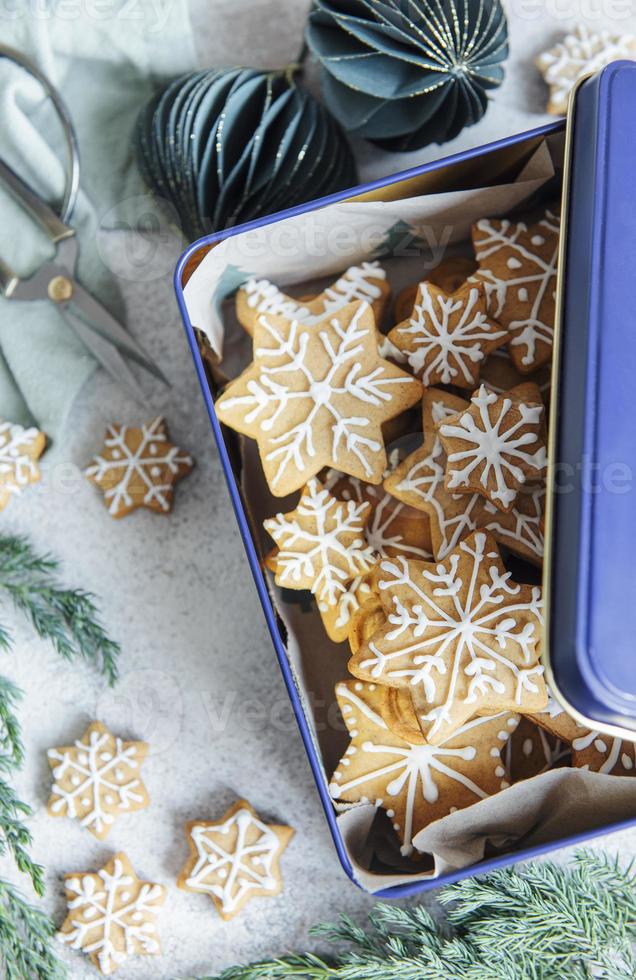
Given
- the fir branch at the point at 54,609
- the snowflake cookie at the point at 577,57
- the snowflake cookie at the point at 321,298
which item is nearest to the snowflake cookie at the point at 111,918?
the fir branch at the point at 54,609

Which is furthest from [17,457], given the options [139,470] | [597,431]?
[597,431]

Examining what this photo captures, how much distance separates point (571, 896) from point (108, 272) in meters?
0.83

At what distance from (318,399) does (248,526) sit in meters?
0.13

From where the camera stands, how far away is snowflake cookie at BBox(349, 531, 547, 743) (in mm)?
681

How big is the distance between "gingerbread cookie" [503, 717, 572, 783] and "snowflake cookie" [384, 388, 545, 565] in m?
0.19

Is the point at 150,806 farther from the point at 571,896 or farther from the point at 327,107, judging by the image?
the point at 327,107

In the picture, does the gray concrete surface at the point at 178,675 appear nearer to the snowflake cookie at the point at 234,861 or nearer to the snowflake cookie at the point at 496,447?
the snowflake cookie at the point at 234,861

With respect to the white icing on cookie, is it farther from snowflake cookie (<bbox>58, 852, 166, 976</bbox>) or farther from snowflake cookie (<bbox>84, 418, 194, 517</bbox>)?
snowflake cookie (<bbox>84, 418, 194, 517</bbox>)

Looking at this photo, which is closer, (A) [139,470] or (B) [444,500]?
(B) [444,500]

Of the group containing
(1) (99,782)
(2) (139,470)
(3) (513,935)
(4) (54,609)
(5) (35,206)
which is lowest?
(3) (513,935)

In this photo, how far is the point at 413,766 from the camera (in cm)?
76

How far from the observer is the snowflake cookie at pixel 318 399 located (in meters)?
0.76

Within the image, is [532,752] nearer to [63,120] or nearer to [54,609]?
[54,609]

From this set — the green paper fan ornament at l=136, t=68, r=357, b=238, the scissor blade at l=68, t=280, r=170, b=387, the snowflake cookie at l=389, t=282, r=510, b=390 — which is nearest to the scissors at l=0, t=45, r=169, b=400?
the scissor blade at l=68, t=280, r=170, b=387
